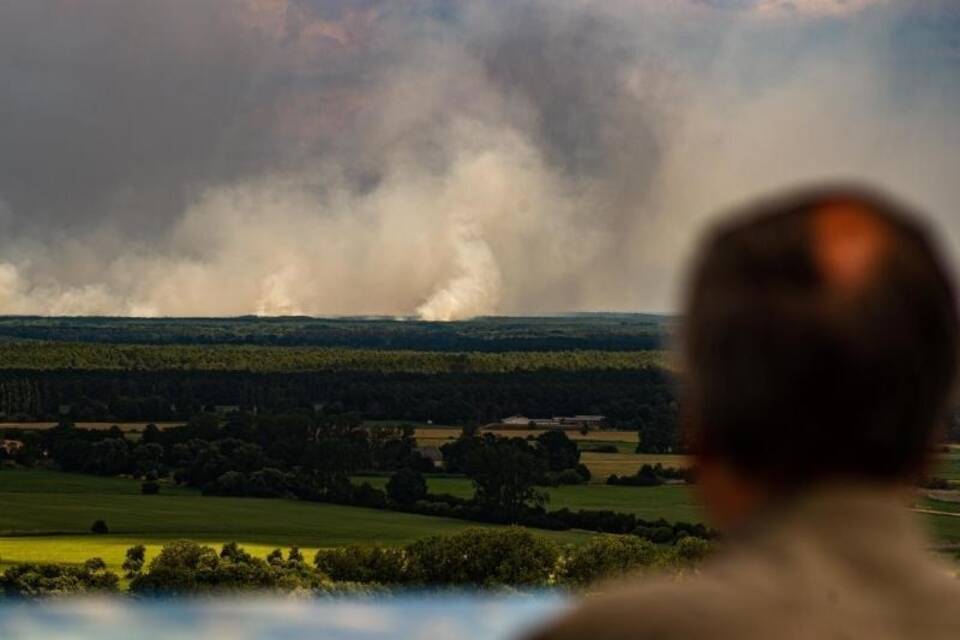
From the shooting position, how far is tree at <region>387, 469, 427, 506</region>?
29.5 meters

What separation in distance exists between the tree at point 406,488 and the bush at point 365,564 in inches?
217

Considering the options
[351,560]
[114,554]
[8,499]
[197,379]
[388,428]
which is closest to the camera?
[351,560]

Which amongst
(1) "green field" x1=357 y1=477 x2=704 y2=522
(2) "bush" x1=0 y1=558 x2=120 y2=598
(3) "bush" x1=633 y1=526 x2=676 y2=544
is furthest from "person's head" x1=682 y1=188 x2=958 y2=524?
(1) "green field" x1=357 y1=477 x2=704 y2=522

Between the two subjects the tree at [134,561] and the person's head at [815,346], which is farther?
the tree at [134,561]

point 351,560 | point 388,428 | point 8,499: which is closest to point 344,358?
point 388,428

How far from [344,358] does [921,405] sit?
3975 cm

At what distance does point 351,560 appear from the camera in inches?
872

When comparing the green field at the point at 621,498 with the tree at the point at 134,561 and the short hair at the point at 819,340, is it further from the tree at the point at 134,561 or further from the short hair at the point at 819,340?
the short hair at the point at 819,340

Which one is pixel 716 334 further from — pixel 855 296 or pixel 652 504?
pixel 652 504

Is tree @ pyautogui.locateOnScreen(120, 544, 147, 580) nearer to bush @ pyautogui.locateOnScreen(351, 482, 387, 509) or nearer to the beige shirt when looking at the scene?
bush @ pyautogui.locateOnScreen(351, 482, 387, 509)

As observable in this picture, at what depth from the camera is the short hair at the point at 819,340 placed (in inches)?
21.8

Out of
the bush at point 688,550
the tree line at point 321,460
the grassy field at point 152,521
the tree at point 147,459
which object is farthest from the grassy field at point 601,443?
the bush at point 688,550

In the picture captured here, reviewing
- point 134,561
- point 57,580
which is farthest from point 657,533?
point 57,580

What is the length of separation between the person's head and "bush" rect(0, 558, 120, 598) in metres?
20.2
